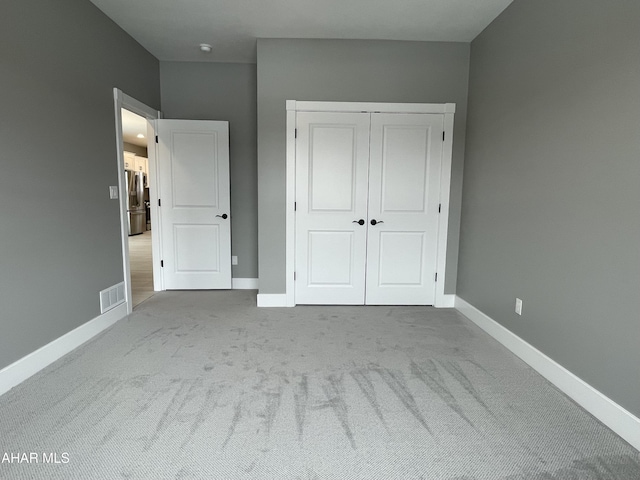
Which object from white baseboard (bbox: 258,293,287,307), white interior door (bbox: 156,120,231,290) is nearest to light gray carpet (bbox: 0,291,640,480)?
white baseboard (bbox: 258,293,287,307)

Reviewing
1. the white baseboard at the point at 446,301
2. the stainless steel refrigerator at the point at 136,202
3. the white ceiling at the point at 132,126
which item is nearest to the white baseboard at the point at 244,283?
the white baseboard at the point at 446,301

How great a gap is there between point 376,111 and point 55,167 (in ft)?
8.86

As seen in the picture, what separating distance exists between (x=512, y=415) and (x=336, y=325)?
5.07ft

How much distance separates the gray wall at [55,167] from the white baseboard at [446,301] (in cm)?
319

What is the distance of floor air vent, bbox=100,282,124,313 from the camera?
9.61ft

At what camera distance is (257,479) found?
1.41m

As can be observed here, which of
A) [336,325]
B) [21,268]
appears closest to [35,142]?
[21,268]

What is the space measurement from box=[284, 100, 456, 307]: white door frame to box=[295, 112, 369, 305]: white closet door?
0.06 m

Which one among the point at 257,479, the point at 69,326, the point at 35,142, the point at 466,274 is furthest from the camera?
the point at 466,274

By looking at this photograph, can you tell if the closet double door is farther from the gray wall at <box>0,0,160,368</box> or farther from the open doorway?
the open doorway

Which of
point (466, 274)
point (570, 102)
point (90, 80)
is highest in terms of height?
point (90, 80)

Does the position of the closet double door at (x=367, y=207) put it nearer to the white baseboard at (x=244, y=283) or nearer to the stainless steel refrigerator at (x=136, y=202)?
the white baseboard at (x=244, y=283)

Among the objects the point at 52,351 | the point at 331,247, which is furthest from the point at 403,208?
the point at 52,351

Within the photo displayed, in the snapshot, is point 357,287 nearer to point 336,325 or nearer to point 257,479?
point 336,325
